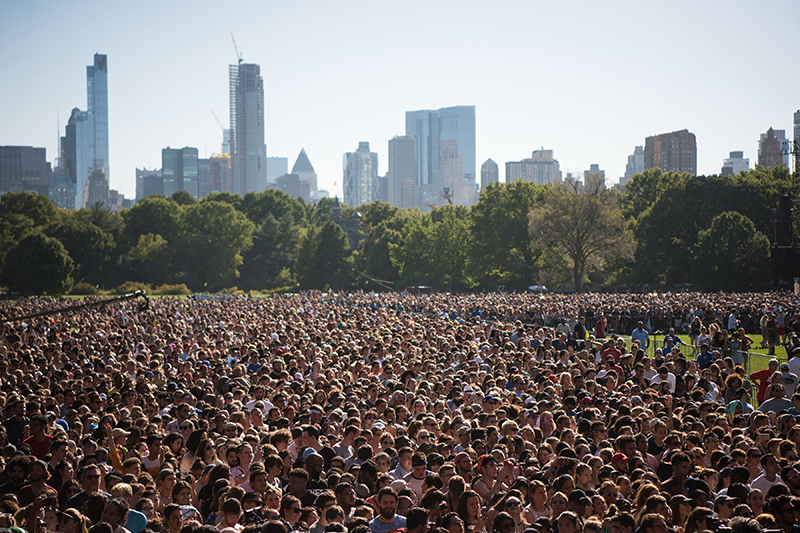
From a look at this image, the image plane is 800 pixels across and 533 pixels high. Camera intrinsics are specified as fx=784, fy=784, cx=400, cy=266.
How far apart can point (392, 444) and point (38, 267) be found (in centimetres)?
7126

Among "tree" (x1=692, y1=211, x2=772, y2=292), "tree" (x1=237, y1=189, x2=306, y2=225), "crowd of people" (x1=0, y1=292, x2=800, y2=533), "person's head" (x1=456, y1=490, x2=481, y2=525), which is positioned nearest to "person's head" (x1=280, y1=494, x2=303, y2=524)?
"crowd of people" (x1=0, y1=292, x2=800, y2=533)

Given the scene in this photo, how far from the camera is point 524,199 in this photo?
7394 centimetres

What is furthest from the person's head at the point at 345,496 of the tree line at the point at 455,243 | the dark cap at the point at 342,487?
the tree line at the point at 455,243

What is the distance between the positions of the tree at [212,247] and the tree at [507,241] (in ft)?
107

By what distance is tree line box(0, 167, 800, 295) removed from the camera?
5978 cm

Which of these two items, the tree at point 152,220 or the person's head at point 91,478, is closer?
the person's head at point 91,478

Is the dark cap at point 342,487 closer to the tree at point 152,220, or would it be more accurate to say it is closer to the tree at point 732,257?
the tree at point 732,257

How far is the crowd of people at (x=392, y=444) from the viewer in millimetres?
6637

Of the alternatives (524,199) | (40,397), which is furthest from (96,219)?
(40,397)

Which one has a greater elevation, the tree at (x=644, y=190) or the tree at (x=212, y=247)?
the tree at (x=644, y=190)

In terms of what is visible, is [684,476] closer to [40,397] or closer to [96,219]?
[40,397]

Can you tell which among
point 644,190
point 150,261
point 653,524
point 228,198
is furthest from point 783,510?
point 228,198

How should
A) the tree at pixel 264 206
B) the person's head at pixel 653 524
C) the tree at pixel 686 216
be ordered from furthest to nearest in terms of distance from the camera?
the tree at pixel 264 206 → the tree at pixel 686 216 → the person's head at pixel 653 524

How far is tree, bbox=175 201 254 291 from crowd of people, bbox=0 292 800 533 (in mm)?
74950
